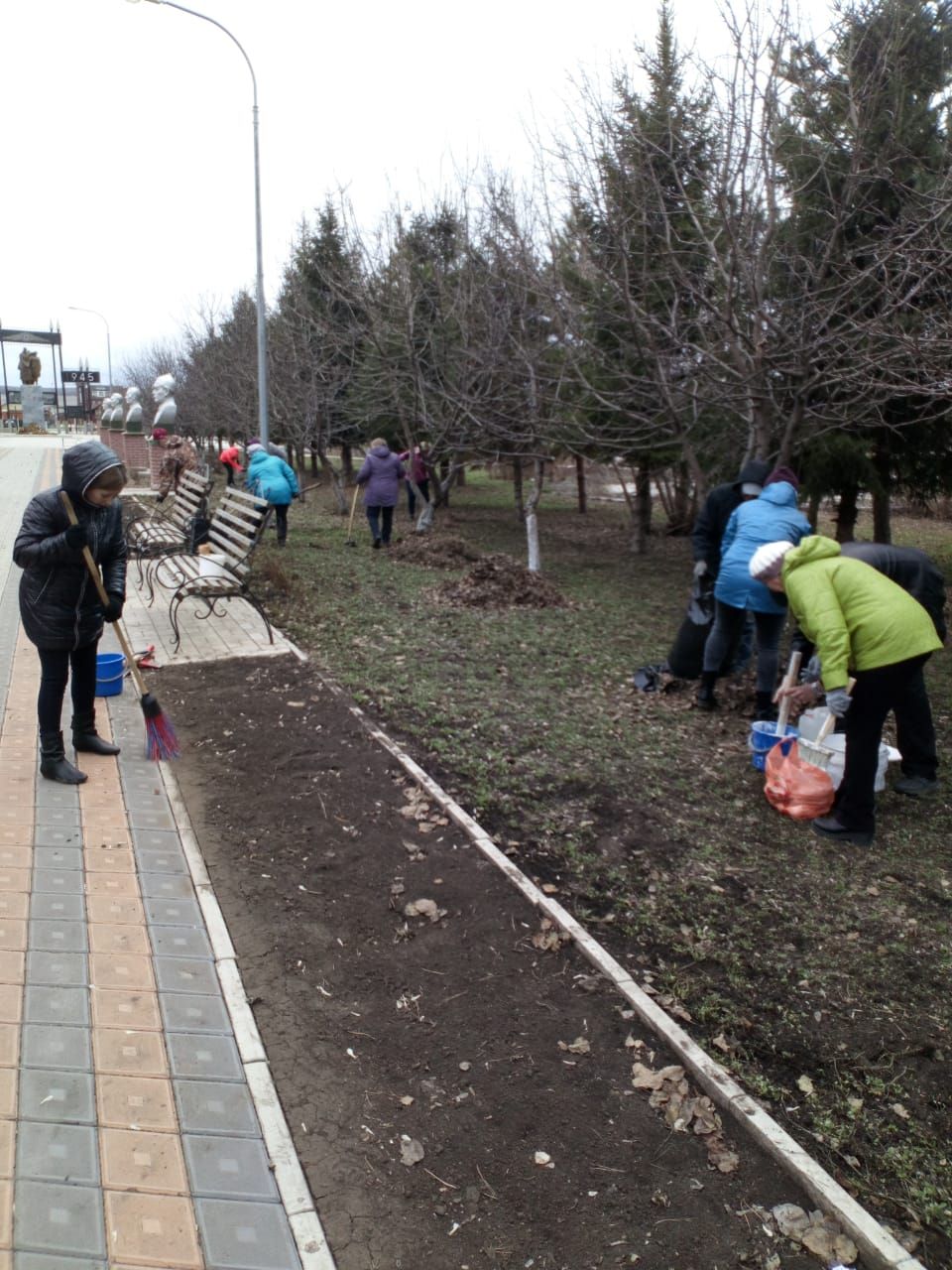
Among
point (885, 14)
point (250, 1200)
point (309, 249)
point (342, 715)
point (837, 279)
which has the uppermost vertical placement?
point (309, 249)

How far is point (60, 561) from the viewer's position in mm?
4562

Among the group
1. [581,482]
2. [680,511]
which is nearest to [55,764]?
[680,511]

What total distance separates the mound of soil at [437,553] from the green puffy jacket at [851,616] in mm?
7853

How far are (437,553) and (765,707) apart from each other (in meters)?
6.87

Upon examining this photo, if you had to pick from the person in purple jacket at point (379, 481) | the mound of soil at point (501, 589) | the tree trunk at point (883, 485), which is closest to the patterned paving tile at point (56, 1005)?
the mound of soil at point (501, 589)

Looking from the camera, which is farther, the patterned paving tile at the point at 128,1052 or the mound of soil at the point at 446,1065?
the patterned paving tile at the point at 128,1052

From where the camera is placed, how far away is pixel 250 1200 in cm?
241

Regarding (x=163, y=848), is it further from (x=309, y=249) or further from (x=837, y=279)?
(x=309, y=249)

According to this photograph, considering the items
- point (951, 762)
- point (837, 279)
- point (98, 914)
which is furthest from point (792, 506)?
point (98, 914)

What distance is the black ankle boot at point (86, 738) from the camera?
203 inches

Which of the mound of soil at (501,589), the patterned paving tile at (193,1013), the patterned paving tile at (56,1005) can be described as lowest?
the patterned paving tile at (193,1013)

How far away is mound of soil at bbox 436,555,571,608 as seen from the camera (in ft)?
31.3

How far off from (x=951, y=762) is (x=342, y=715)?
365 cm

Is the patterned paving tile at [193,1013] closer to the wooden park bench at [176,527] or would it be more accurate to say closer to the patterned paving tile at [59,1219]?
the patterned paving tile at [59,1219]
